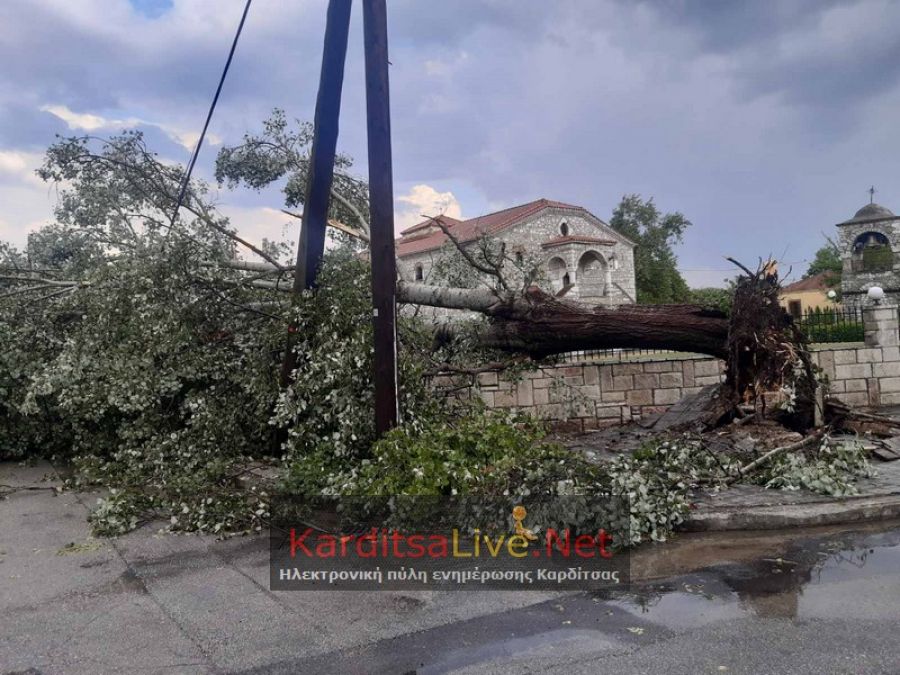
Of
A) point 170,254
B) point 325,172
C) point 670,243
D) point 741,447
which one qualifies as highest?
point 670,243

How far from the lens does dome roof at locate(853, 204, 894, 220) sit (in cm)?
2950

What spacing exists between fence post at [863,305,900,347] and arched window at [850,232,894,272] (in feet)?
63.5

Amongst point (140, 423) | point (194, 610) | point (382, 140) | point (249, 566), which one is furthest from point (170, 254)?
point (194, 610)

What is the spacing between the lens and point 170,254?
25.6 ft

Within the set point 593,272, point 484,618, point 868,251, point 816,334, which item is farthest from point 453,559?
point 593,272

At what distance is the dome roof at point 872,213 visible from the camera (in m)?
29.5

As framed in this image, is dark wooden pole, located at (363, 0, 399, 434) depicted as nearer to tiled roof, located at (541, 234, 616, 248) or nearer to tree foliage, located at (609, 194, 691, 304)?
tiled roof, located at (541, 234, 616, 248)

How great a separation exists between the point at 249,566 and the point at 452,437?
1.85m

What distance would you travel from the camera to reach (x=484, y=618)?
402 centimetres

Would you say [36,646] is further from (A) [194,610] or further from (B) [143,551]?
(B) [143,551]

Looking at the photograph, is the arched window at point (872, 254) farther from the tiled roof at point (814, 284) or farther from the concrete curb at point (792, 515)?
the concrete curb at point (792, 515)

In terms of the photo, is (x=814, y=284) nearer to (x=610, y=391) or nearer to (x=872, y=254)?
(x=872, y=254)

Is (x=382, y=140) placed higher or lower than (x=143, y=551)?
higher

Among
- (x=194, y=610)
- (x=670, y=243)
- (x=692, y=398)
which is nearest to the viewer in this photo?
(x=194, y=610)
